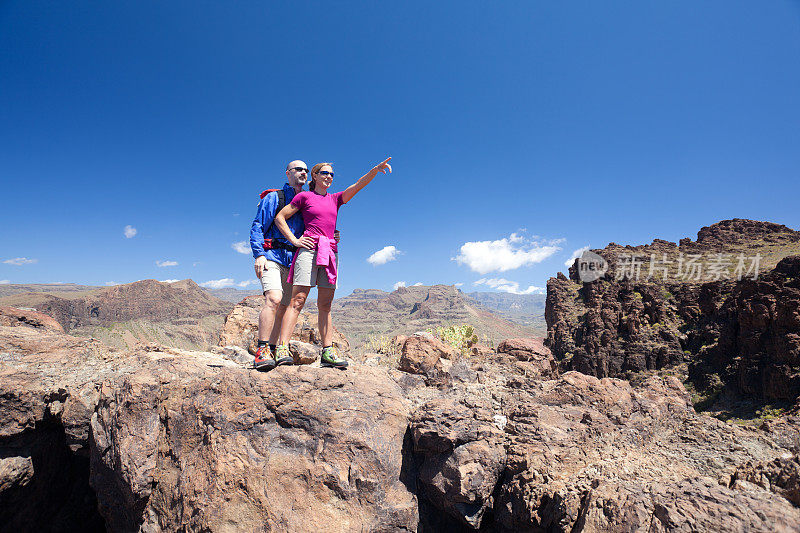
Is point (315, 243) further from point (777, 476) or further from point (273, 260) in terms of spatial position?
point (777, 476)

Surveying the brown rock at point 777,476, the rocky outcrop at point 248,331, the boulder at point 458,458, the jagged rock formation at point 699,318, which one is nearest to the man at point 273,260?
the boulder at point 458,458

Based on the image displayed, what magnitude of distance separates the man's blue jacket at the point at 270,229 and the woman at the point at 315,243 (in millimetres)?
145

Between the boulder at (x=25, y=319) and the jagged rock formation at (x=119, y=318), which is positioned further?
the jagged rock formation at (x=119, y=318)

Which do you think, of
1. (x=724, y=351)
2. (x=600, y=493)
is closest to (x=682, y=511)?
(x=600, y=493)

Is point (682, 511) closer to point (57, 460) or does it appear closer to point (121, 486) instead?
point (121, 486)

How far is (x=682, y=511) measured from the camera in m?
2.48

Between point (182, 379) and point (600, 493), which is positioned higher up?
point (182, 379)

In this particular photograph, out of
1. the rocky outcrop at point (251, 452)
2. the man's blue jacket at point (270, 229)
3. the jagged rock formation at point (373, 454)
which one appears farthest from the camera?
the man's blue jacket at point (270, 229)

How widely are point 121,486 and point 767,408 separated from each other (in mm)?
38655

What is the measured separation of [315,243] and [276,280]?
2.45 ft

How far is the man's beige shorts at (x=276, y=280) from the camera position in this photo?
15.2 ft

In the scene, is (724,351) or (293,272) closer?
(293,272)

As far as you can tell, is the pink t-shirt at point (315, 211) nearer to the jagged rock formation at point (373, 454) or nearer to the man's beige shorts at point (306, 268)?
the man's beige shorts at point (306, 268)

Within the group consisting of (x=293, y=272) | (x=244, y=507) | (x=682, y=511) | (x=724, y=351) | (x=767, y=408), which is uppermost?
(x=293, y=272)
